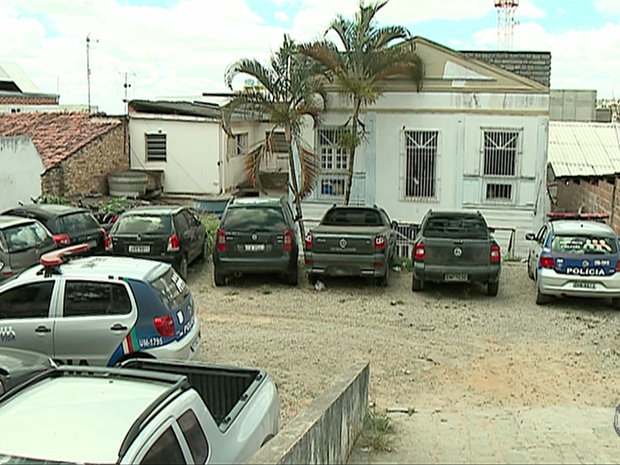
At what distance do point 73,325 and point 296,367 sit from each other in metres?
3.01

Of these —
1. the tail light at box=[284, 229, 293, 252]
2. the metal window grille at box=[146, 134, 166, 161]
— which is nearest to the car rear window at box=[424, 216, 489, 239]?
the tail light at box=[284, 229, 293, 252]

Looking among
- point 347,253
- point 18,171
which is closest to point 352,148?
point 347,253

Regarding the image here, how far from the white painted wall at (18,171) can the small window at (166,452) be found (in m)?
21.6

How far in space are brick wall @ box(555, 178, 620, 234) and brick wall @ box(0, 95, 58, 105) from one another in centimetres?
2937

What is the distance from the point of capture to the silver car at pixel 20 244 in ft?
42.9

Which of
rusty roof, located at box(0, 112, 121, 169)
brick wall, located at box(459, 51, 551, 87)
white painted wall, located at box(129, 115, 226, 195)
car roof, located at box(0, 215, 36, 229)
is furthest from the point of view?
white painted wall, located at box(129, 115, 226, 195)

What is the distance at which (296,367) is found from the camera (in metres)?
9.93

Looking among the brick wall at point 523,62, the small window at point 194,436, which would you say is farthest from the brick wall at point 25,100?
the small window at point 194,436

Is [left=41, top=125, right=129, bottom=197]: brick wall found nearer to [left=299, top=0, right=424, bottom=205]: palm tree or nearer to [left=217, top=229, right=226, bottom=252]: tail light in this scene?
[left=299, top=0, right=424, bottom=205]: palm tree

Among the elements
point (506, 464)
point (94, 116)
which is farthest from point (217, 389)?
point (94, 116)

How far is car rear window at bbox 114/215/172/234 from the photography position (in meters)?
15.0

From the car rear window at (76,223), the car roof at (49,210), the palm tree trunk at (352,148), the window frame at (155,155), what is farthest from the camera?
the window frame at (155,155)

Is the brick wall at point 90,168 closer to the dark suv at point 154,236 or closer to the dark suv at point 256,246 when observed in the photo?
the dark suv at point 154,236

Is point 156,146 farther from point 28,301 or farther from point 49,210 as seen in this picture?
point 28,301
